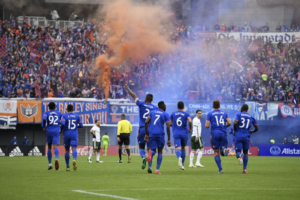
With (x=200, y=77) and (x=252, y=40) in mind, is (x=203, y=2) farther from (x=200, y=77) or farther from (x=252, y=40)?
(x=200, y=77)

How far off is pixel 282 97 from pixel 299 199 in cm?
3456

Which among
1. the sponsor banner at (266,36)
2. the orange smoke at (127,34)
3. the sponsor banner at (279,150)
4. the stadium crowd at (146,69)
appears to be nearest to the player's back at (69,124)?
the stadium crowd at (146,69)

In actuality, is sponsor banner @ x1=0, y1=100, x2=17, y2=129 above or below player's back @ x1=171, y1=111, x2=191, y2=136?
above

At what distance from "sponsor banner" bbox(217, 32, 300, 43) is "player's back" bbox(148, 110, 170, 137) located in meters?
35.5

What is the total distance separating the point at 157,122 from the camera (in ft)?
53.3

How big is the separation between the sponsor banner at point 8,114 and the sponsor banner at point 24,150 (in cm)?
167

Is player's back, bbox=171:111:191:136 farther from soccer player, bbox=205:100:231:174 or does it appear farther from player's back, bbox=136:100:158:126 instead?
soccer player, bbox=205:100:231:174

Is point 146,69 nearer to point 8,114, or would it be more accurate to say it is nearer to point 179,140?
point 8,114

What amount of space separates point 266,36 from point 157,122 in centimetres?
3743

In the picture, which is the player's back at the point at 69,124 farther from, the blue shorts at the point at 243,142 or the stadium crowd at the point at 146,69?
the stadium crowd at the point at 146,69

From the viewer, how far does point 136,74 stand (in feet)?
138

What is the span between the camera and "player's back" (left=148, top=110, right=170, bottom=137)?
16.2 metres

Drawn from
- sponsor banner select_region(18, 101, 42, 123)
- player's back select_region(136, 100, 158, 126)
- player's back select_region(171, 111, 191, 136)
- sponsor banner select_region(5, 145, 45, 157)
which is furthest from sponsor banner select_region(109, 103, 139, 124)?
player's back select_region(136, 100, 158, 126)

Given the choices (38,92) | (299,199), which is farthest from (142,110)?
(38,92)
